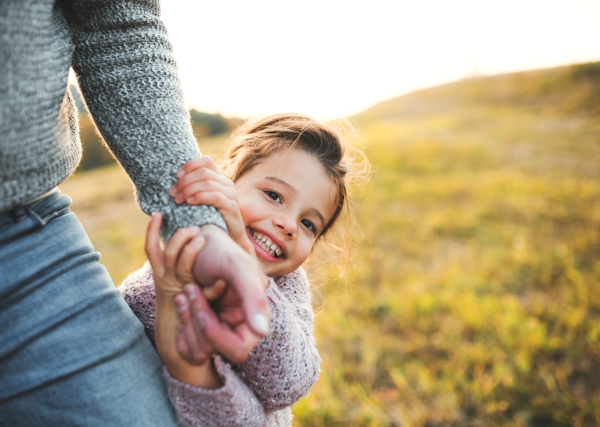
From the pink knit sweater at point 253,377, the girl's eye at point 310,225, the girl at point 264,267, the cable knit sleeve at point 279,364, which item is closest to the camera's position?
the girl at point 264,267

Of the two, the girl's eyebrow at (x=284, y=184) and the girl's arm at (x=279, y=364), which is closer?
the girl's arm at (x=279, y=364)

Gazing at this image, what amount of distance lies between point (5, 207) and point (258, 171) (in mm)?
884

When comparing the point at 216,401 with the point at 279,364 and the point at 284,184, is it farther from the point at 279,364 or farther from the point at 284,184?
the point at 284,184

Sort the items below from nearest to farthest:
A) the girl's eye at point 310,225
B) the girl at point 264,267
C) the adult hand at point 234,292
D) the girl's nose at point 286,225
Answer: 1. the adult hand at point 234,292
2. the girl at point 264,267
3. the girl's nose at point 286,225
4. the girl's eye at point 310,225

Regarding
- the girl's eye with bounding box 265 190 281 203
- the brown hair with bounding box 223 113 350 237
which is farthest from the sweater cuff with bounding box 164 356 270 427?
the brown hair with bounding box 223 113 350 237

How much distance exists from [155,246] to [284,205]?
2.11 ft

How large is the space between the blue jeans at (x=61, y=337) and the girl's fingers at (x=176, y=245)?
0.19 metres

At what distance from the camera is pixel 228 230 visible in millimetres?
841

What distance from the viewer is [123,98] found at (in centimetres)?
81

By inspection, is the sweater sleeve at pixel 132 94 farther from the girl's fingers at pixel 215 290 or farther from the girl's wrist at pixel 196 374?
the girl's wrist at pixel 196 374

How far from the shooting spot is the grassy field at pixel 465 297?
227 centimetres

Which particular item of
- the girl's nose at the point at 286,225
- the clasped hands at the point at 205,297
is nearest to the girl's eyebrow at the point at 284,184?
the girl's nose at the point at 286,225

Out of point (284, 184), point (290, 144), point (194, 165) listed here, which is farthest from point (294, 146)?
→ point (194, 165)

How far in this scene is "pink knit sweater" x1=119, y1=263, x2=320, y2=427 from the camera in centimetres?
86
